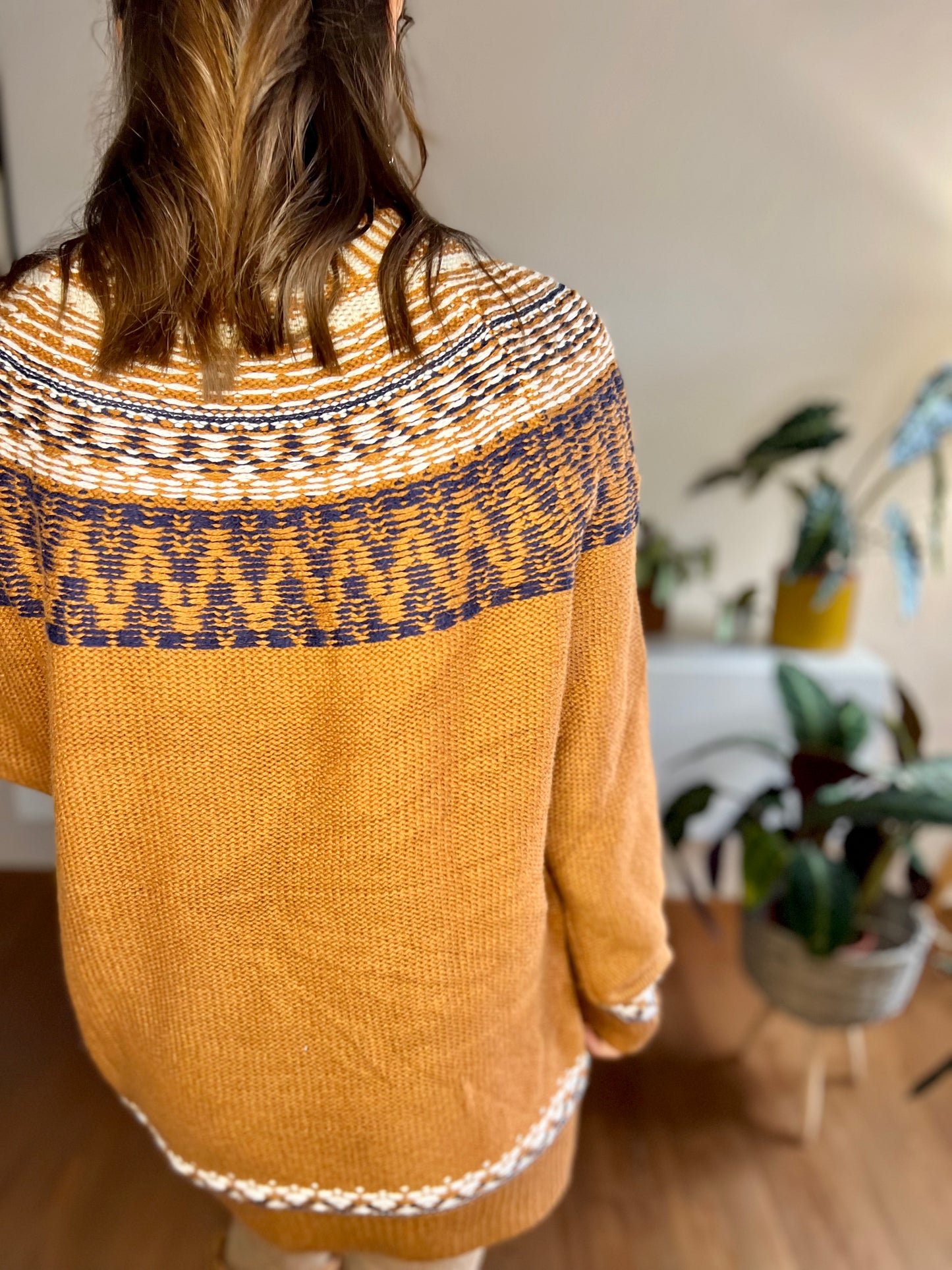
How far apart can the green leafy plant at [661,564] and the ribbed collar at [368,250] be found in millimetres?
1273

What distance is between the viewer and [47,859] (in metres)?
2.15

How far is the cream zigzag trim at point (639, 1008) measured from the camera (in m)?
0.80

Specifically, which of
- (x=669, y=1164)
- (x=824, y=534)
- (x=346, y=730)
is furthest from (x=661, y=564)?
(x=346, y=730)

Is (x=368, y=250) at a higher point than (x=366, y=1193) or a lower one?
higher

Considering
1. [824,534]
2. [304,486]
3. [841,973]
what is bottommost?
[841,973]

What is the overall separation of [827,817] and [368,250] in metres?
1.20

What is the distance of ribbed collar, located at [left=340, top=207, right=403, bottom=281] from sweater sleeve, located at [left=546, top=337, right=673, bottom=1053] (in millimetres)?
169

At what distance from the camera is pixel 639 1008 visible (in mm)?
805

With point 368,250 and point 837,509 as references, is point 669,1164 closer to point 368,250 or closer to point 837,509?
point 837,509

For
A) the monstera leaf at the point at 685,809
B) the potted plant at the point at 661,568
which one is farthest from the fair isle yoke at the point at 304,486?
the potted plant at the point at 661,568

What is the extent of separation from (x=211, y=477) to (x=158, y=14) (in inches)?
10.8

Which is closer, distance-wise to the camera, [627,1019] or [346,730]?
[346,730]

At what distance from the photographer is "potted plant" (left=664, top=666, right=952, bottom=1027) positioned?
147 cm

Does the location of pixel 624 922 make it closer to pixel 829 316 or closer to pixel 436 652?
pixel 436 652
